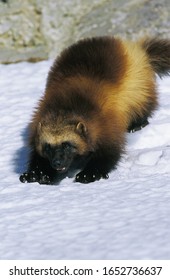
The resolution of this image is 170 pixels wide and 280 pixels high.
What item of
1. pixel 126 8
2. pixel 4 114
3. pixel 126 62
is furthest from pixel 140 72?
pixel 126 8

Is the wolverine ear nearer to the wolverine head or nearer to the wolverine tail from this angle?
the wolverine head

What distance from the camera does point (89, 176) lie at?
413cm

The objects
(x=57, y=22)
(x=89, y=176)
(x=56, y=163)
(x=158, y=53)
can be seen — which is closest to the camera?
(x=56, y=163)

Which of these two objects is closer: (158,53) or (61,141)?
(61,141)

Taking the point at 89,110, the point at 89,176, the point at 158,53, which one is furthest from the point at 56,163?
the point at 158,53

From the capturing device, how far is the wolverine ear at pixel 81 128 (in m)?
4.02

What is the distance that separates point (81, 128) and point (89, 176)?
1.00 ft

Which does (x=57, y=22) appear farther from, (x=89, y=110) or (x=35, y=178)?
(x=35, y=178)

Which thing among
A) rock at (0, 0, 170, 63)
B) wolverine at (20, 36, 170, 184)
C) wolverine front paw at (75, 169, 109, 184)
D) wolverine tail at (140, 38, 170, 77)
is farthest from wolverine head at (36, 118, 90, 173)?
rock at (0, 0, 170, 63)

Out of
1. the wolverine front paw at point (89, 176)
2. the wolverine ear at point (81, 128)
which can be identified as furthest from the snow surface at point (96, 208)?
the wolverine ear at point (81, 128)

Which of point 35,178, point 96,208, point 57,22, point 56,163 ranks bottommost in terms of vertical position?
point 57,22
